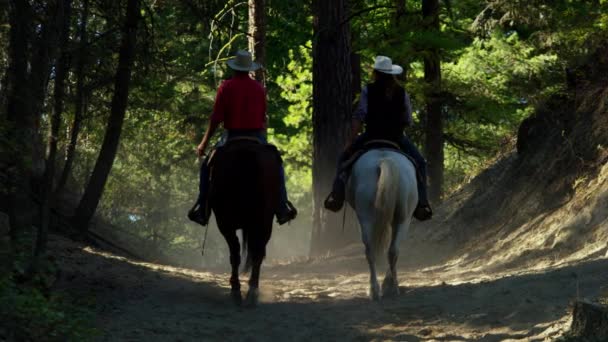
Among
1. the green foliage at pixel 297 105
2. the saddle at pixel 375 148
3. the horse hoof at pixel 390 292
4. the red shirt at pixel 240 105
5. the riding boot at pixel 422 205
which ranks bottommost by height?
the horse hoof at pixel 390 292

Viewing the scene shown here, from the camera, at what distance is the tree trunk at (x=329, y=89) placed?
687 inches

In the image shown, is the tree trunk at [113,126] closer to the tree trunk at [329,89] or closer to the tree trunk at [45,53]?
the tree trunk at [329,89]

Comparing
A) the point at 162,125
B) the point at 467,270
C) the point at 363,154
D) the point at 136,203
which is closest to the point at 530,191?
the point at 467,270

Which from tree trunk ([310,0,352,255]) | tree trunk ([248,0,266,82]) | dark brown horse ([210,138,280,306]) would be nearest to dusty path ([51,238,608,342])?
dark brown horse ([210,138,280,306])

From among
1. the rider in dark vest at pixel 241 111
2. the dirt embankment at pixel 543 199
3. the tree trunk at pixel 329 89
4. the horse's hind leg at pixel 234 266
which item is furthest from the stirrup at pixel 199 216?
the tree trunk at pixel 329 89

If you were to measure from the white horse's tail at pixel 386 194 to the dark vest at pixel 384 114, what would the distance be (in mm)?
809

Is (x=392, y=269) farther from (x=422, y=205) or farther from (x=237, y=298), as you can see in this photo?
(x=237, y=298)

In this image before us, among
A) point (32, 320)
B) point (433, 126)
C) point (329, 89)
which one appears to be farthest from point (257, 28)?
point (32, 320)

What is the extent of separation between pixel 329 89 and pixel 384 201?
25.0 ft

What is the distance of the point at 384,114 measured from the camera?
11.3m

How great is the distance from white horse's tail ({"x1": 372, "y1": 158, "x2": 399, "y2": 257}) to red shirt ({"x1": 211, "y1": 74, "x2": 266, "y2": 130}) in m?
1.61

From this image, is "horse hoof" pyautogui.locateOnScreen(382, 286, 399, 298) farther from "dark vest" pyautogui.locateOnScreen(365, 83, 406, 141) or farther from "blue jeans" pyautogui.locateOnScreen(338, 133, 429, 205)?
"dark vest" pyautogui.locateOnScreen(365, 83, 406, 141)

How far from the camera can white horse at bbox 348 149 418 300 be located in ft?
33.9

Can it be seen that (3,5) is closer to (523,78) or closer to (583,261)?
(583,261)
